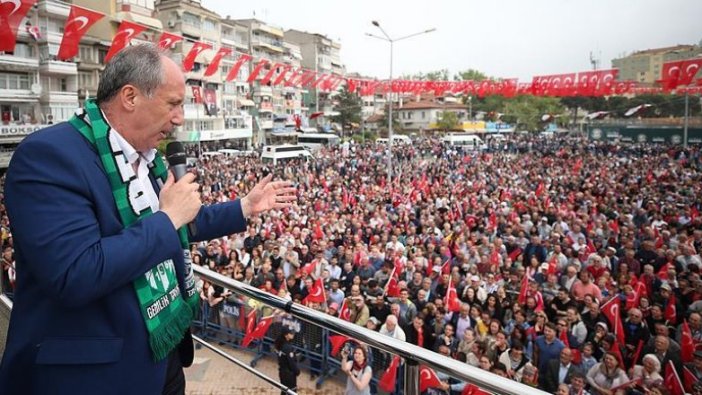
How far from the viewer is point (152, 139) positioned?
1382mm

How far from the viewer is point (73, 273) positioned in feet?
3.48

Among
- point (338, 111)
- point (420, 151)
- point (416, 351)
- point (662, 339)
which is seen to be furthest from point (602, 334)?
point (338, 111)

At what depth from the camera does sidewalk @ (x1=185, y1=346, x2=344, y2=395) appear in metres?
5.72

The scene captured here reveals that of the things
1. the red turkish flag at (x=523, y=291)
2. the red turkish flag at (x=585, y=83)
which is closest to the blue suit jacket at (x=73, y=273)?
the red turkish flag at (x=523, y=291)

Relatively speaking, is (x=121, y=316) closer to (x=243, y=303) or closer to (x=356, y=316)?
(x=356, y=316)

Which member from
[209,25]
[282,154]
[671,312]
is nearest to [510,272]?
[671,312]

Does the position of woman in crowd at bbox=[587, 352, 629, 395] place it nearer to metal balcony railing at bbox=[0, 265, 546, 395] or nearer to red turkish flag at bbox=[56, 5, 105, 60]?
metal balcony railing at bbox=[0, 265, 546, 395]

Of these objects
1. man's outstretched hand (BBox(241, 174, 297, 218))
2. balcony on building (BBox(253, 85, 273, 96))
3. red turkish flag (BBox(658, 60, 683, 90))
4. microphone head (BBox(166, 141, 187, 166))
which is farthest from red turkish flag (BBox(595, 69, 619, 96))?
balcony on building (BBox(253, 85, 273, 96))

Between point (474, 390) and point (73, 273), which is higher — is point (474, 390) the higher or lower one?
the lower one

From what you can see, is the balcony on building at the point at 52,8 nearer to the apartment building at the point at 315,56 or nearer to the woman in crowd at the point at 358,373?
the woman in crowd at the point at 358,373

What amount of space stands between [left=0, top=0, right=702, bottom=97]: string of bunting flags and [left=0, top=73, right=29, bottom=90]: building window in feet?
36.5

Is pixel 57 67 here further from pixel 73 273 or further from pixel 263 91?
pixel 73 273

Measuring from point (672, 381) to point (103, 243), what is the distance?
19.6ft

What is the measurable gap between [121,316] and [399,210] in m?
13.3
